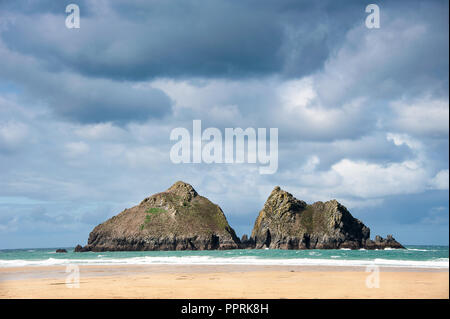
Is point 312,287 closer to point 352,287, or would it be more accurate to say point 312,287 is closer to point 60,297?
point 352,287

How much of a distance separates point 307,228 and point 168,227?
49.7 metres

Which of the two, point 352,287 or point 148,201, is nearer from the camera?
point 352,287

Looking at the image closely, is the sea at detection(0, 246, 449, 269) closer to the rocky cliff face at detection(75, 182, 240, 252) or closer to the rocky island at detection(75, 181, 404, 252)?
the rocky island at detection(75, 181, 404, 252)

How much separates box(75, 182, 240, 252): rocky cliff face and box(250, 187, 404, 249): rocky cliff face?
1293 cm

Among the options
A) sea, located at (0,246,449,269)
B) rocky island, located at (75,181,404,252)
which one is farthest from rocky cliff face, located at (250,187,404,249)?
sea, located at (0,246,449,269)

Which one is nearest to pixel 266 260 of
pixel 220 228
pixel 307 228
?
pixel 307 228

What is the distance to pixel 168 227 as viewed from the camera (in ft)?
497

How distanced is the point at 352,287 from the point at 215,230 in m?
133

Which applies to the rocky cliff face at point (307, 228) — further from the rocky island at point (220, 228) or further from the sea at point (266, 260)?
the sea at point (266, 260)

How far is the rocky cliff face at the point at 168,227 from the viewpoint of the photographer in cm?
14625

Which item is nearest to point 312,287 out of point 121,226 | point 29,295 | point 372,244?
point 29,295

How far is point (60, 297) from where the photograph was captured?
687 inches

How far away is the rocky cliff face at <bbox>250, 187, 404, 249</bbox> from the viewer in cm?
13825
